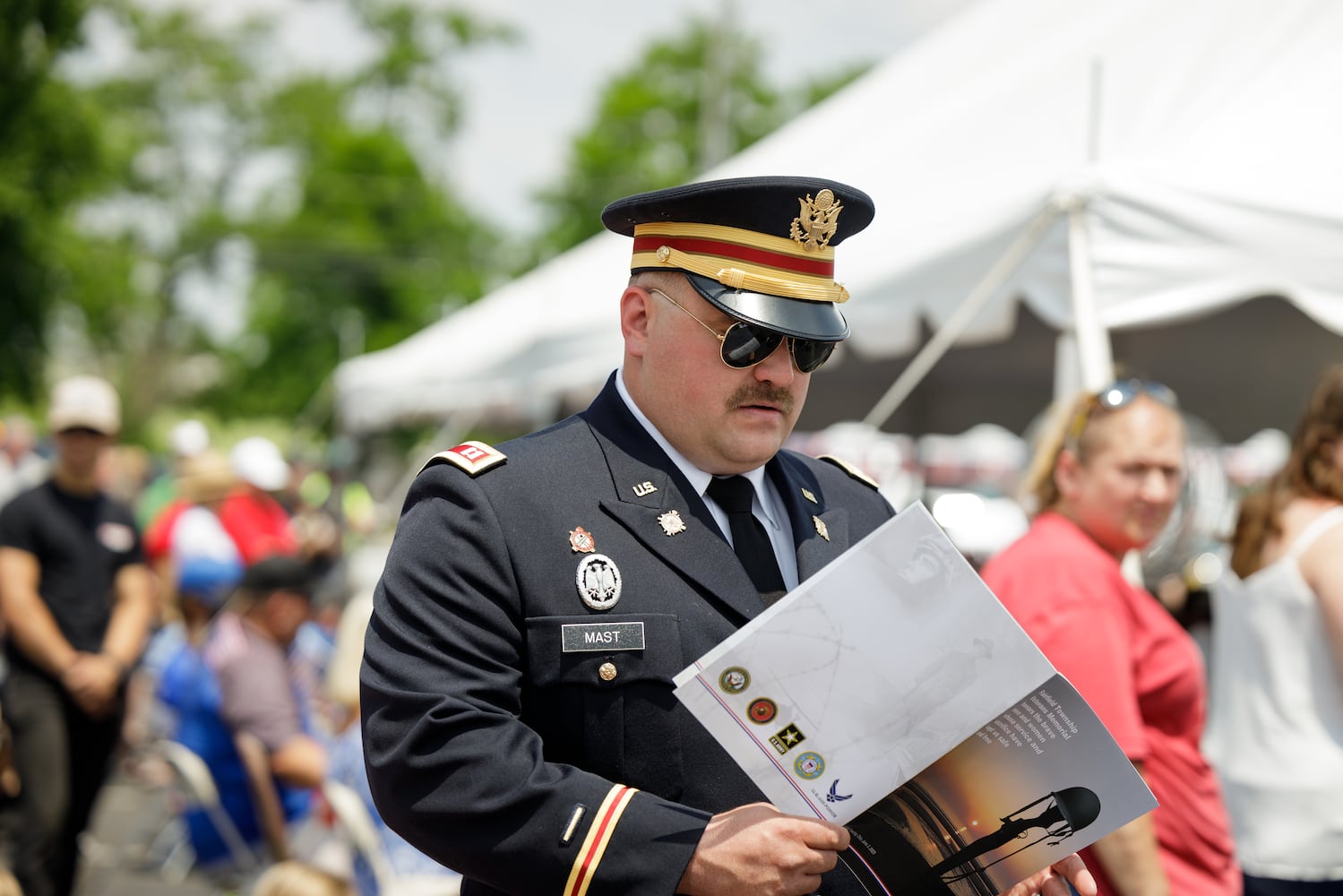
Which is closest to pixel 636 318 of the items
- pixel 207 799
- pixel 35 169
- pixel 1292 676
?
pixel 1292 676

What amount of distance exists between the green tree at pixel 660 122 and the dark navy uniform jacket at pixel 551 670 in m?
36.0

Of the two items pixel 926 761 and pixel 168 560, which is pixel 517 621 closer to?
pixel 926 761

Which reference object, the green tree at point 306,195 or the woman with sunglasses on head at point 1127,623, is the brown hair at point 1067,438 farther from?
the green tree at point 306,195

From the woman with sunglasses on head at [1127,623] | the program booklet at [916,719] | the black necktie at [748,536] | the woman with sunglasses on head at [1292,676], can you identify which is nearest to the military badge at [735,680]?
the program booklet at [916,719]

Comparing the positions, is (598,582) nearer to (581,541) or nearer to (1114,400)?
(581,541)

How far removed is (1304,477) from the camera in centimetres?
314

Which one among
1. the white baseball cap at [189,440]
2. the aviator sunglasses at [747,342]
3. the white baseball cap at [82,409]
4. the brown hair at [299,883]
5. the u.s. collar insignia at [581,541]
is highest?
the white baseball cap at [189,440]

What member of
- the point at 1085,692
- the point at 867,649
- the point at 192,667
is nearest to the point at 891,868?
the point at 867,649

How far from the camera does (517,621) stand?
170 centimetres

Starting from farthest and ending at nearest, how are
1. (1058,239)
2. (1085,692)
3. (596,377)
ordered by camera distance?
1. (596,377)
2. (1058,239)
3. (1085,692)

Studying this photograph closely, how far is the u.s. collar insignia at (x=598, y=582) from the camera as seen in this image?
172 cm

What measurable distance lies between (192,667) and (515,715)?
13.0 feet

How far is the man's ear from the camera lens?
1.89m

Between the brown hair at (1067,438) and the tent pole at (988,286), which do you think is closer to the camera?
the brown hair at (1067,438)
